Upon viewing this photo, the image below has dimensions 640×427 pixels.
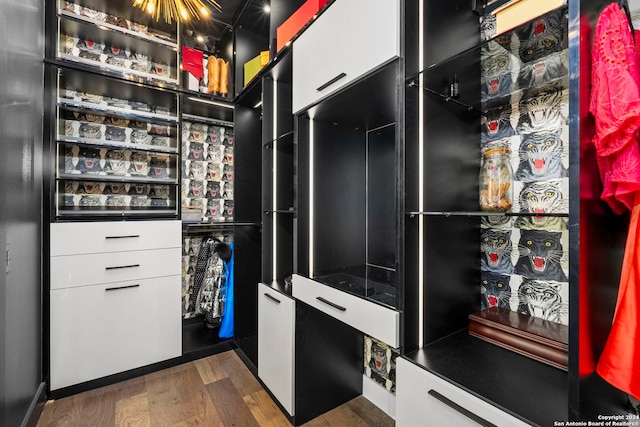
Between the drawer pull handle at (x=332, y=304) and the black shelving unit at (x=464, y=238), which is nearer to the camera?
the black shelving unit at (x=464, y=238)

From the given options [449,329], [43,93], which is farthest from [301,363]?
[43,93]

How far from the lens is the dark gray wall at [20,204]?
1.31 m

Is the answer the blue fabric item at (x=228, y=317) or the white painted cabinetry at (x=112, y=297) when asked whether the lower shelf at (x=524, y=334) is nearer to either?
the blue fabric item at (x=228, y=317)

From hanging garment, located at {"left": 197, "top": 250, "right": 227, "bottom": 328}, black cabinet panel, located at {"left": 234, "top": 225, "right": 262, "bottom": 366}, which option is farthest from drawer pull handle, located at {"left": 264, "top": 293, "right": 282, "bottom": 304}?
hanging garment, located at {"left": 197, "top": 250, "right": 227, "bottom": 328}

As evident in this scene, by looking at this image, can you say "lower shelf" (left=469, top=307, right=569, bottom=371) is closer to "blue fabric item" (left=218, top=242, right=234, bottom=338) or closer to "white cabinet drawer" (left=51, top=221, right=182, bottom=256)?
"blue fabric item" (left=218, top=242, right=234, bottom=338)

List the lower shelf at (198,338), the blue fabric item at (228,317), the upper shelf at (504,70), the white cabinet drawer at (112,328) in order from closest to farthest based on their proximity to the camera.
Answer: the upper shelf at (504,70)
the white cabinet drawer at (112,328)
the lower shelf at (198,338)
the blue fabric item at (228,317)

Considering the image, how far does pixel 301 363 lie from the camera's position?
167 centimetres

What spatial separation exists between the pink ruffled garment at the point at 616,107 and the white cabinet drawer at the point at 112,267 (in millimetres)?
2452

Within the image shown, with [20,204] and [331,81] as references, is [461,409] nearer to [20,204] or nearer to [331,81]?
[331,81]

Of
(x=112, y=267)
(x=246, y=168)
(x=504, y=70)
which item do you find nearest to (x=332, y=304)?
(x=504, y=70)

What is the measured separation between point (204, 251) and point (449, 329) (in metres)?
2.14

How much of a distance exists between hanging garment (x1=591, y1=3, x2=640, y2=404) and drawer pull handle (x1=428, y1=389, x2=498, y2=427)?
0.30 meters

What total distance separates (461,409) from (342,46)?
139 cm

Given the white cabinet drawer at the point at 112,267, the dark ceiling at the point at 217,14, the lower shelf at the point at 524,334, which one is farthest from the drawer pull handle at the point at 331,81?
the white cabinet drawer at the point at 112,267
